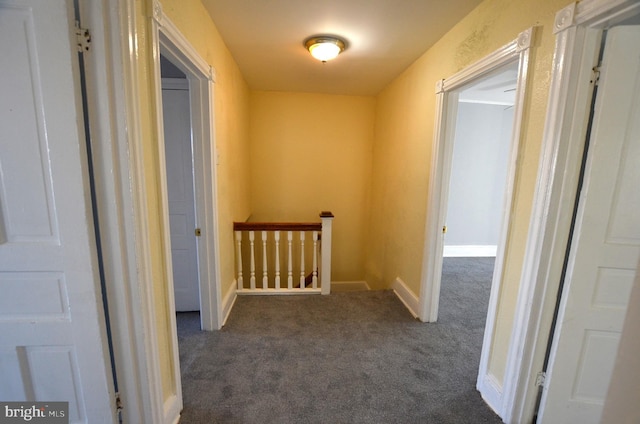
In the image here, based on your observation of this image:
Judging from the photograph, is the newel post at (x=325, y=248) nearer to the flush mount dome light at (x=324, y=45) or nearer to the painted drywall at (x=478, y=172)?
the flush mount dome light at (x=324, y=45)

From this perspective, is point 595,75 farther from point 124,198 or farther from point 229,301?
point 229,301

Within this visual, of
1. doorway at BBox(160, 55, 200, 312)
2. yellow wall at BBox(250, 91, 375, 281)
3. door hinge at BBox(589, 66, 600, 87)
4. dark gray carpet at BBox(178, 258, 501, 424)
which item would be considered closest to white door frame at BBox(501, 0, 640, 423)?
door hinge at BBox(589, 66, 600, 87)

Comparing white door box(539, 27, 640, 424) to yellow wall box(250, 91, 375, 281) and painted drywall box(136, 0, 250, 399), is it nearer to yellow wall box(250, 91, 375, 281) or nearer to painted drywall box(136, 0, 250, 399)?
painted drywall box(136, 0, 250, 399)

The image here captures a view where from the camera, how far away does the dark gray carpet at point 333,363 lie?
1.49 m

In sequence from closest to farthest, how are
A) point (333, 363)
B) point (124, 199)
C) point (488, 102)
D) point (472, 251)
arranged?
point (124, 199) < point (333, 363) < point (488, 102) < point (472, 251)

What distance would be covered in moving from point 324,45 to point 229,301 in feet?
7.84

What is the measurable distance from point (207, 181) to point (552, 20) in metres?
2.16

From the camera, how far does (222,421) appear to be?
1.41m

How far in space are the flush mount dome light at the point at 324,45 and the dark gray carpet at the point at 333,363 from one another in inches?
90.6

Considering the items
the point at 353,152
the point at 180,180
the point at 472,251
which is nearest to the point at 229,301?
the point at 180,180

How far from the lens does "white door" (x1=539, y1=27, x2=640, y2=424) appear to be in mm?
1091

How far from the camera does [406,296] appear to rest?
266 cm

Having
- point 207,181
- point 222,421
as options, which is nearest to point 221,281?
point 207,181

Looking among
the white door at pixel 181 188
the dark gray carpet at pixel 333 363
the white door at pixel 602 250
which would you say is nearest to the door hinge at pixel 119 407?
the dark gray carpet at pixel 333 363
